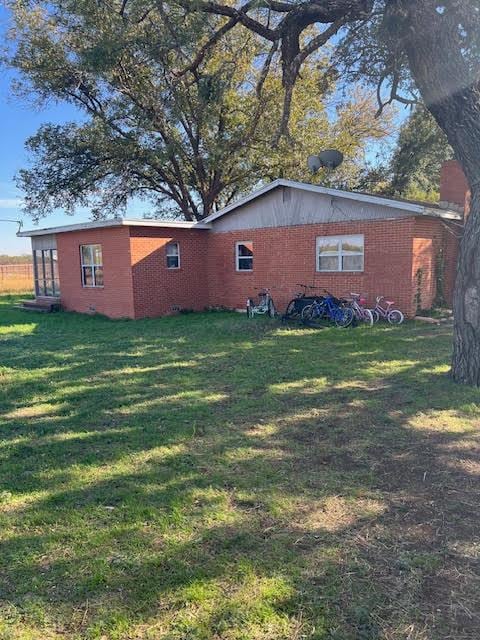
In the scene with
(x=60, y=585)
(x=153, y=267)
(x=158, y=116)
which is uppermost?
(x=158, y=116)

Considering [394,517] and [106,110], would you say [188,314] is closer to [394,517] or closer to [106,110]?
[106,110]

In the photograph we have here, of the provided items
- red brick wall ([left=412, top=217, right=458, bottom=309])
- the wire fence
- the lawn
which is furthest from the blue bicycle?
the wire fence

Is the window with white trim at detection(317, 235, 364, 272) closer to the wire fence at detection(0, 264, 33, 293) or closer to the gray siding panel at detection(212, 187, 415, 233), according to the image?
the gray siding panel at detection(212, 187, 415, 233)

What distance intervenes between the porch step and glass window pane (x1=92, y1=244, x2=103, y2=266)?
2857mm

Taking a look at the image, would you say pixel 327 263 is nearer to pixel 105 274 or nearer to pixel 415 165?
pixel 105 274

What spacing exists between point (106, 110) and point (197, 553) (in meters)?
19.2

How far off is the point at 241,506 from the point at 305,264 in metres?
10.9

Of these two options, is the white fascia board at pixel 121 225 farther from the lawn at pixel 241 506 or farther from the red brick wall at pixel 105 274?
the lawn at pixel 241 506

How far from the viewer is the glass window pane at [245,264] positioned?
1523 cm

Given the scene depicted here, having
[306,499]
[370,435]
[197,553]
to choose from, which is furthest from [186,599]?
[370,435]

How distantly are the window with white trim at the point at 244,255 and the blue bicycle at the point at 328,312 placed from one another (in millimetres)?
3422

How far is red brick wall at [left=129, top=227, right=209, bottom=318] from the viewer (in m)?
14.2

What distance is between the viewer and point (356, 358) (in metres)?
8.02

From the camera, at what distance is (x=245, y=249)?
15.4 metres
